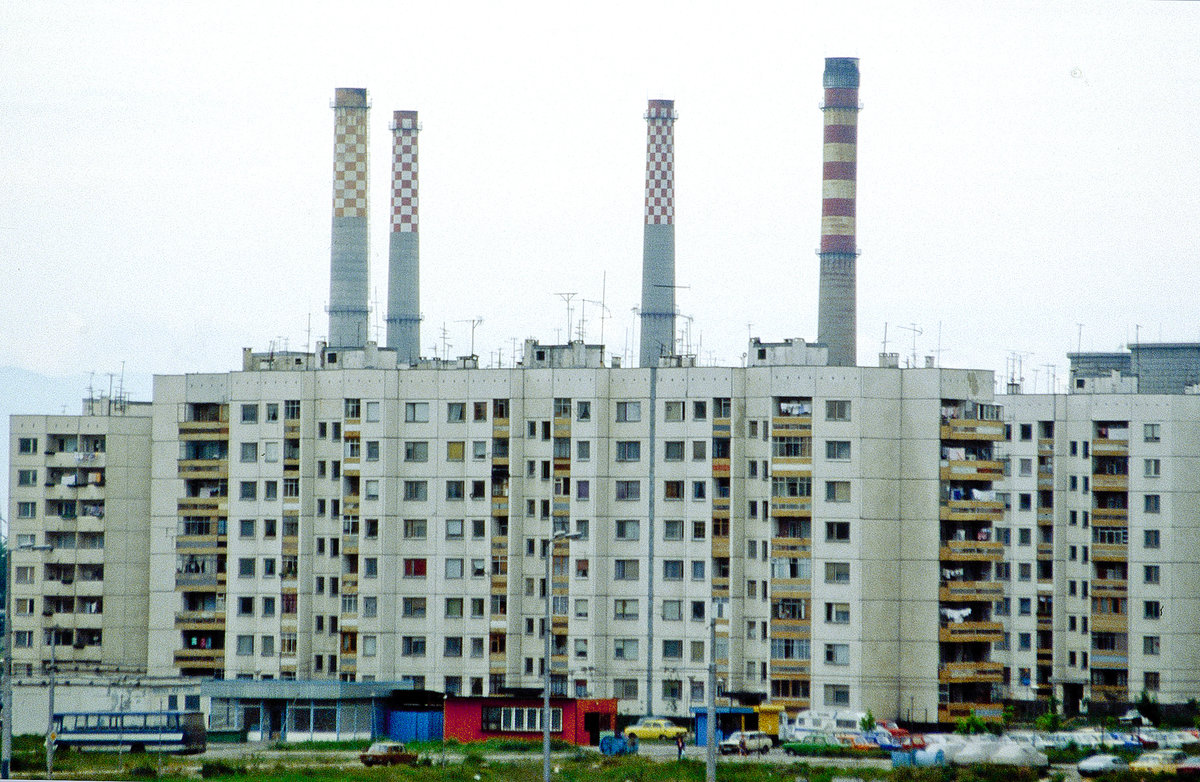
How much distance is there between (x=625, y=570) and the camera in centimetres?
7056

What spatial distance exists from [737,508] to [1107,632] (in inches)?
826

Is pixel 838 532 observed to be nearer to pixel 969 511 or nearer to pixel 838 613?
pixel 838 613

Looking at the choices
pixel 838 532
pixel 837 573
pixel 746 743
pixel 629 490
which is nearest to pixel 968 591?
pixel 837 573

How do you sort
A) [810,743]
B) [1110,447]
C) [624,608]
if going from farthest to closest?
[1110,447], [624,608], [810,743]

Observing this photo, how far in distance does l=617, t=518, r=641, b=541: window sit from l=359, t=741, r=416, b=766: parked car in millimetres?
16170

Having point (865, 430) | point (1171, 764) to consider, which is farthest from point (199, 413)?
point (1171, 764)

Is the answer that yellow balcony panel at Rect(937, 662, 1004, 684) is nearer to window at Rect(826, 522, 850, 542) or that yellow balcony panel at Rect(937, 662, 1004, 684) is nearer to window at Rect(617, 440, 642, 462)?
window at Rect(826, 522, 850, 542)

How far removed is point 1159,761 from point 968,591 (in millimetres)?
17279

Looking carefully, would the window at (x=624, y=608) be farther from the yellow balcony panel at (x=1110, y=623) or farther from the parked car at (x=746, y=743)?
the yellow balcony panel at (x=1110, y=623)

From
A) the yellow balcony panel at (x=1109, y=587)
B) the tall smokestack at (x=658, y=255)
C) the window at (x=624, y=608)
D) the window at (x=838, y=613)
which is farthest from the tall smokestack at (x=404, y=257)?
the yellow balcony panel at (x=1109, y=587)

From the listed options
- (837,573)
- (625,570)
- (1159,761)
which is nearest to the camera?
(1159,761)

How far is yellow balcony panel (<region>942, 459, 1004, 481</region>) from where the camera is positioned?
6888 cm

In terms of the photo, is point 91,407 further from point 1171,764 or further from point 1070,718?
point 1171,764

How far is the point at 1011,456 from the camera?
8375cm
